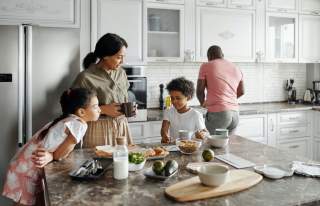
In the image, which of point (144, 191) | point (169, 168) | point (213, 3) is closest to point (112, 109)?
point (169, 168)

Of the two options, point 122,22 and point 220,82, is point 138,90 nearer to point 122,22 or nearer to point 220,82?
point 122,22

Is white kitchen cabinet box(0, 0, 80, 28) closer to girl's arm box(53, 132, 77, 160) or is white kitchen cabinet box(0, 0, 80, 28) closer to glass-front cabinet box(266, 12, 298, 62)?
girl's arm box(53, 132, 77, 160)

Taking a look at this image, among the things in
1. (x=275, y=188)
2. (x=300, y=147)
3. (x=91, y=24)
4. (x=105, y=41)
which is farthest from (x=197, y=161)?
(x=300, y=147)

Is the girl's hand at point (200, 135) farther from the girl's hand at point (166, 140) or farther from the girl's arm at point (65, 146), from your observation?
the girl's arm at point (65, 146)

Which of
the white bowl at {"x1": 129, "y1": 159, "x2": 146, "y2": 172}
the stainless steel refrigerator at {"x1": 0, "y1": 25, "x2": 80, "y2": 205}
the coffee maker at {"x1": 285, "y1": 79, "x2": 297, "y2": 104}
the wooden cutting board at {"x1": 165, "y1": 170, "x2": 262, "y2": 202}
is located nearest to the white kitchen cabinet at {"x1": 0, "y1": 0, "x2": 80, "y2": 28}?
the stainless steel refrigerator at {"x1": 0, "y1": 25, "x2": 80, "y2": 205}

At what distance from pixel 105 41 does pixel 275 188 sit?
1.40 meters

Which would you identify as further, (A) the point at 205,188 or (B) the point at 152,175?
(B) the point at 152,175

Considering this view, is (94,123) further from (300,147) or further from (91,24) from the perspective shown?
(300,147)

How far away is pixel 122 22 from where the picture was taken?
3426 millimetres

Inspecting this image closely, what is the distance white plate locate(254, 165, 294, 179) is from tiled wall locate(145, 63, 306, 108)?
101 inches

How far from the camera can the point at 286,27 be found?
4.39 metres

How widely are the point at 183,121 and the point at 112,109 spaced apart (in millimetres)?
517

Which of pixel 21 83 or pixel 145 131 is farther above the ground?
pixel 21 83

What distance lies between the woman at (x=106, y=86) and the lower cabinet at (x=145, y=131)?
1.02 m
